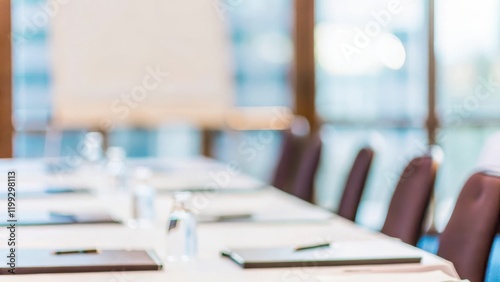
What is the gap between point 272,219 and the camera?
3.12 m

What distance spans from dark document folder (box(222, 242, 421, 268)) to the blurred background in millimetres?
5081

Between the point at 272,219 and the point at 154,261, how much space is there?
976 mm

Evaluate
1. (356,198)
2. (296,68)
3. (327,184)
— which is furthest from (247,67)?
(356,198)

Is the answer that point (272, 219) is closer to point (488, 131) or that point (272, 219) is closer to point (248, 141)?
point (248, 141)

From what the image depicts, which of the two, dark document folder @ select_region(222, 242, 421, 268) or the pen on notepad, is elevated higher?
the pen on notepad

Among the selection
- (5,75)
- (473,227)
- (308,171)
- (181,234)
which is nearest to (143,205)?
(181,234)

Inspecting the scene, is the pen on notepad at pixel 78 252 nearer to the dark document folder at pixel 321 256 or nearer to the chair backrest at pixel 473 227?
the dark document folder at pixel 321 256

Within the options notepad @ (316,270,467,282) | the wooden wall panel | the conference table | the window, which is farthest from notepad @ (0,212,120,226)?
the window

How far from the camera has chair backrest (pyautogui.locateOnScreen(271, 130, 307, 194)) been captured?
523 centimetres

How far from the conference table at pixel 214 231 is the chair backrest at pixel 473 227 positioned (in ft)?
0.67

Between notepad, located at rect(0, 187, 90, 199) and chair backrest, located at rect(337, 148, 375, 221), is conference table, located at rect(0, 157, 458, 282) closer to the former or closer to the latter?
notepad, located at rect(0, 187, 90, 199)

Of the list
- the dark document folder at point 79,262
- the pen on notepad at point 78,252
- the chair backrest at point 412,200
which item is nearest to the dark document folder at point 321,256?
the dark document folder at point 79,262

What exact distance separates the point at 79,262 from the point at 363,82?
599 centimetres

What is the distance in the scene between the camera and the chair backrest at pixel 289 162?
5234mm
